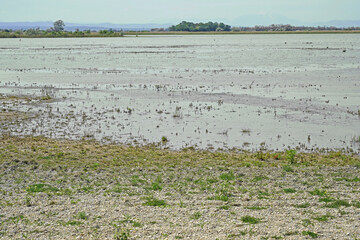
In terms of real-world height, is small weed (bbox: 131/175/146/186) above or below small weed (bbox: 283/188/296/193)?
below

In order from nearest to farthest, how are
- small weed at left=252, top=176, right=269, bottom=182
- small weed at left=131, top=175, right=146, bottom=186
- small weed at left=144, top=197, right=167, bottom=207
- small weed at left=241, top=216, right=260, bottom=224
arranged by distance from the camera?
1. small weed at left=241, top=216, right=260, bottom=224
2. small weed at left=144, top=197, right=167, bottom=207
3. small weed at left=131, top=175, right=146, bottom=186
4. small weed at left=252, top=176, right=269, bottom=182

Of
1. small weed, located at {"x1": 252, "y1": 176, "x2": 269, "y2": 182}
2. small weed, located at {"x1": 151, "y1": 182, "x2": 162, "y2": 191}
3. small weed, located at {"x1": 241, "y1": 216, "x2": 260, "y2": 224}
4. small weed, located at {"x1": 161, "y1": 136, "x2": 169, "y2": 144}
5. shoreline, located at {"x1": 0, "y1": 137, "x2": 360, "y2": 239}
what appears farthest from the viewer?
small weed, located at {"x1": 161, "y1": 136, "x2": 169, "y2": 144}

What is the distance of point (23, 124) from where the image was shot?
80.2ft

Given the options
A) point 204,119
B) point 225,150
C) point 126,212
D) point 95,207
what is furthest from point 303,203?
point 204,119

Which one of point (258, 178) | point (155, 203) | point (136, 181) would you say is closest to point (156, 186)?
point (136, 181)

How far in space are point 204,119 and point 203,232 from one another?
1685cm

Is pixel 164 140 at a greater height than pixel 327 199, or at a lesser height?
lesser

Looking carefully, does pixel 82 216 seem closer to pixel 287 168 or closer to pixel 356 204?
pixel 356 204

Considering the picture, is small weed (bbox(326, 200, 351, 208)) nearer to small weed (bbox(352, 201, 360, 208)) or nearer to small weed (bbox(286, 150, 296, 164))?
small weed (bbox(352, 201, 360, 208))

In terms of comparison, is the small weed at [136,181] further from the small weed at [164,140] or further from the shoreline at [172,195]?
the small weed at [164,140]

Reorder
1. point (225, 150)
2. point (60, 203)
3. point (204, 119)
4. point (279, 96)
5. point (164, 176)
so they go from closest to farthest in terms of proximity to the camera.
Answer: point (60, 203) < point (164, 176) < point (225, 150) < point (204, 119) < point (279, 96)

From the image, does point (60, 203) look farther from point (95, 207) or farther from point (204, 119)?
point (204, 119)

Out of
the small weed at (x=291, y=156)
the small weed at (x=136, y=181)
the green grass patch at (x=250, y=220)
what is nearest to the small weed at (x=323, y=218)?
the green grass patch at (x=250, y=220)

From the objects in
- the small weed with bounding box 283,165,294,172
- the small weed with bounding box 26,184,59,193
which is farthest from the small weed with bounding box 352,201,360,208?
the small weed with bounding box 26,184,59,193
